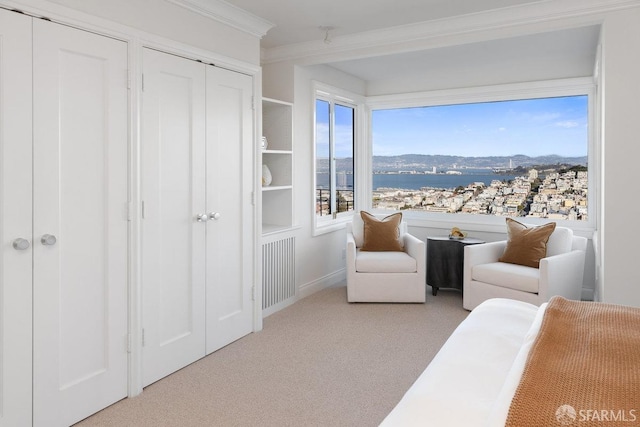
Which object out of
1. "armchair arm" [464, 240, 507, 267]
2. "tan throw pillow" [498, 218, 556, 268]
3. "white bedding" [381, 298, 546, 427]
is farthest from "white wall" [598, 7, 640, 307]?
"white bedding" [381, 298, 546, 427]

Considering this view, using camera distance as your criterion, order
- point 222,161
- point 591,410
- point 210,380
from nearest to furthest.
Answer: point 591,410 → point 210,380 → point 222,161

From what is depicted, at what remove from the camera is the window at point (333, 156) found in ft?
17.4

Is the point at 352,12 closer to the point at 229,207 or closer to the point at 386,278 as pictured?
the point at 229,207

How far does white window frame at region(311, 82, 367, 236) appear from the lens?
5027 millimetres

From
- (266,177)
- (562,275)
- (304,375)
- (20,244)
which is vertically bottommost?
(304,375)

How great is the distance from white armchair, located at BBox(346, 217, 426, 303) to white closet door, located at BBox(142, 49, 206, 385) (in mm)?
1725

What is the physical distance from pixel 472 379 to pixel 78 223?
2.06 m

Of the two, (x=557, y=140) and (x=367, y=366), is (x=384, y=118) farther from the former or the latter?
(x=367, y=366)

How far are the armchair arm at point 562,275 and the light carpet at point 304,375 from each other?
797 millimetres

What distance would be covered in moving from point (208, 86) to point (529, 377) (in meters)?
2.75

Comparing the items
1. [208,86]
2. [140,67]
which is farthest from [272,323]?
[140,67]

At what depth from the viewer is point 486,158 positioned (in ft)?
18.3

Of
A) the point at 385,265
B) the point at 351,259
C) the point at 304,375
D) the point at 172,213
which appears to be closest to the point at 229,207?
the point at 172,213

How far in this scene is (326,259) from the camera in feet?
17.5
